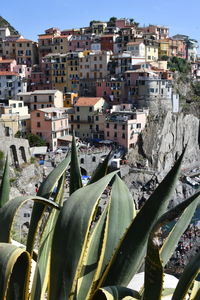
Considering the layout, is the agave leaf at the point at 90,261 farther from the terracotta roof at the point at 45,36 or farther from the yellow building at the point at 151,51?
the terracotta roof at the point at 45,36

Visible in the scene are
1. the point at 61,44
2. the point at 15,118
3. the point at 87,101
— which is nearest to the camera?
the point at 15,118

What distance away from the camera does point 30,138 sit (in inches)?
1232

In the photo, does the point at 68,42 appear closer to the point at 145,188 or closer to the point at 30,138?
the point at 30,138

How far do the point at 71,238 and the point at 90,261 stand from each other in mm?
505

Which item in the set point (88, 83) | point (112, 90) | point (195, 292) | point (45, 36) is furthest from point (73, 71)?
point (195, 292)

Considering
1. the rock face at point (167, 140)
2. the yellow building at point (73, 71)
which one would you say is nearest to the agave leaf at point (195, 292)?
the rock face at point (167, 140)

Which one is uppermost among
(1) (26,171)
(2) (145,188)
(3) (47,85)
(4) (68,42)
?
(4) (68,42)

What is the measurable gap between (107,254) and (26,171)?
23.7 metres

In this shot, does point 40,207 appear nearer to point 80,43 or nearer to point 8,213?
point 8,213

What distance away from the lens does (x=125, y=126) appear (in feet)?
Result: 108

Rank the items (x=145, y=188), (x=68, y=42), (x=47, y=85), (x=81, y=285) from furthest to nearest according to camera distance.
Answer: (x=68, y=42) < (x=47, y=85) < (x=145, y=188) < (x=81, y=285)

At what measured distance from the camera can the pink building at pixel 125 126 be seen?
3300 centimetres

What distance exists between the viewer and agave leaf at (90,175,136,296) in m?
2.58

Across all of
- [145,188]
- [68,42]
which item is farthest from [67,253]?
[68,42]
